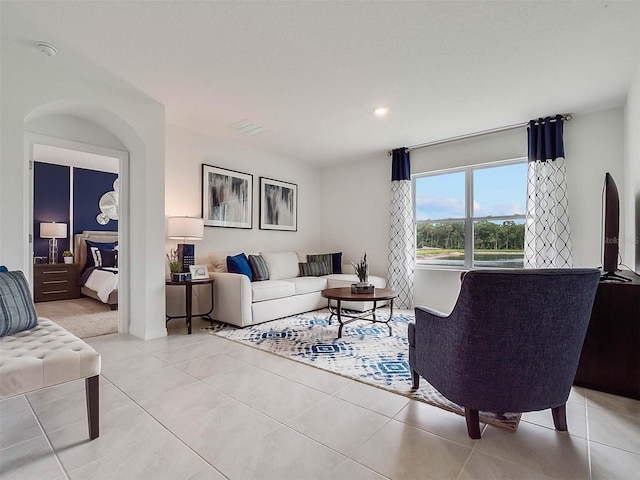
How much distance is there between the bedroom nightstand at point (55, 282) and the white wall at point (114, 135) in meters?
3.12

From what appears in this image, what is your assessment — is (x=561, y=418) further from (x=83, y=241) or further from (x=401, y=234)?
(x=83, y=241)

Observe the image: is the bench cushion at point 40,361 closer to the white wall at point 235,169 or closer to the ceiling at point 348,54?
the ceiling at point 348,54

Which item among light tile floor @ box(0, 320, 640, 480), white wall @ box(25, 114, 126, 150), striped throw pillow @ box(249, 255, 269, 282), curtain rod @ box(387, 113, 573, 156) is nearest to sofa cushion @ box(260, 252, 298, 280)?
striped throw pillow @ box(249, 255, 269, 282)

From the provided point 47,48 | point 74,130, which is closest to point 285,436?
point 47,48

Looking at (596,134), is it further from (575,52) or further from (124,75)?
(124,75)

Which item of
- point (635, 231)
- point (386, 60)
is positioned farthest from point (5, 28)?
point (635, 231)

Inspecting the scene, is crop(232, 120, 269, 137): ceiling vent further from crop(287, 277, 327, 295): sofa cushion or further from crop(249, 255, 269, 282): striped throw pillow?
crop(287, 277, 327, 295): sofa cushion

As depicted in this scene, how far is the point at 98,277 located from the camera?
5.36m

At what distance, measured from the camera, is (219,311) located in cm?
409

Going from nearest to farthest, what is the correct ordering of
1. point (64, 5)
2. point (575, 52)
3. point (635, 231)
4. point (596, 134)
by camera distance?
point (64, 5)
point (575, 52)
point (635, 231)
point (596, 134)

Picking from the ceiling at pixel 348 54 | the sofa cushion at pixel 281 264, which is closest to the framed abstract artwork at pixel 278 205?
the sofa cushion at pixel 281 264

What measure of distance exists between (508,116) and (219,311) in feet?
13.7

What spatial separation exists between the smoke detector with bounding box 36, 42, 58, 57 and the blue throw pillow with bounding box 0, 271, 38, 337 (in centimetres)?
173

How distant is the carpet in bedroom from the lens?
12.4 ft
